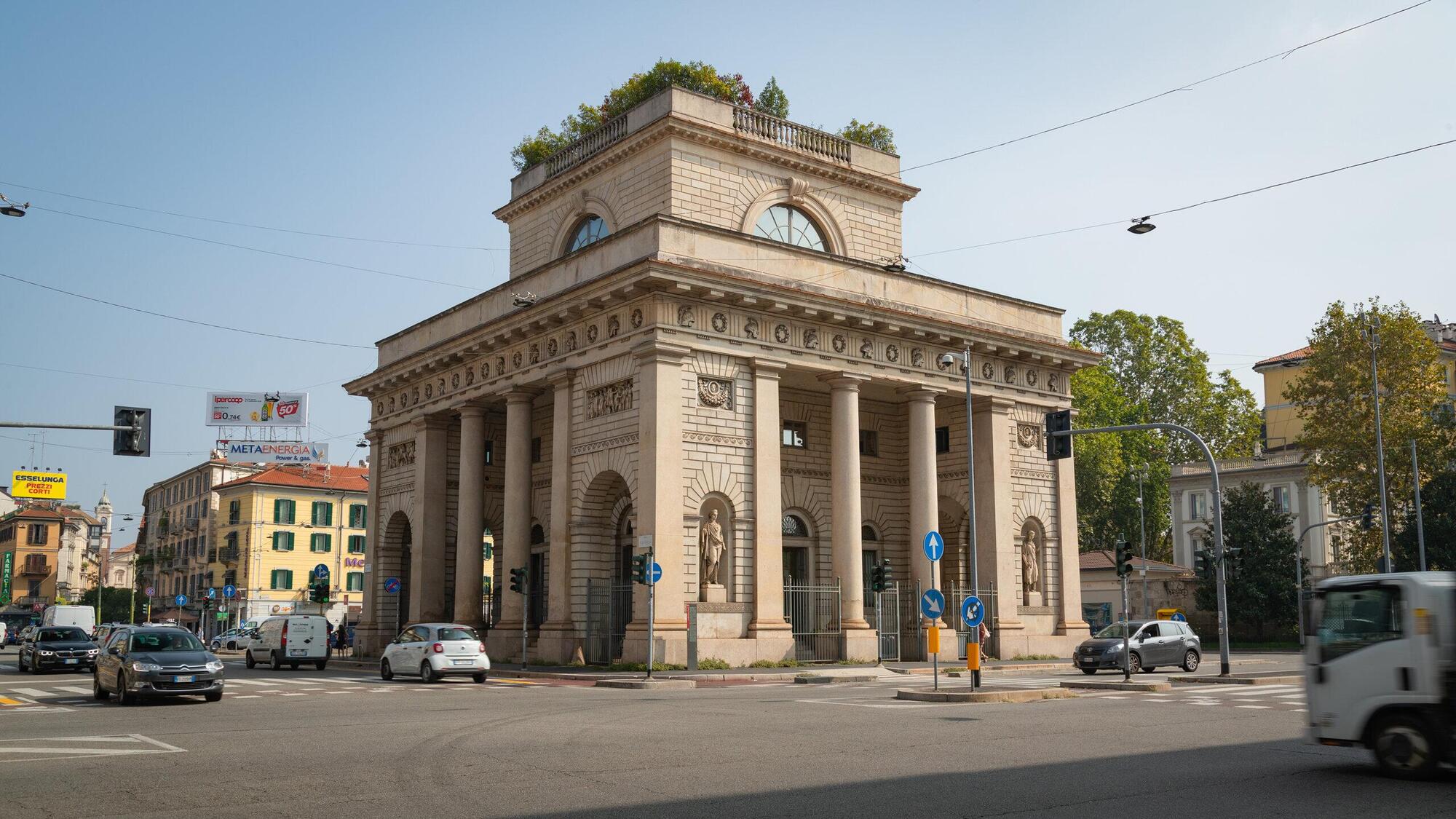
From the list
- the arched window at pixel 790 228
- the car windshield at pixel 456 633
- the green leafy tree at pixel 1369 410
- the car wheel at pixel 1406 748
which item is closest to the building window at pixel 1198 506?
the green leafy tree at pixel 1369 410

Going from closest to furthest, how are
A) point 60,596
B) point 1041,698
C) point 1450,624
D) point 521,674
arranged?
point 1450,624, point 1041,698, point 521,674, point 60,596

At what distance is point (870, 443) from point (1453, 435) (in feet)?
104

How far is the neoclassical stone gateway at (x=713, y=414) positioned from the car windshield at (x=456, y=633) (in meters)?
4.14

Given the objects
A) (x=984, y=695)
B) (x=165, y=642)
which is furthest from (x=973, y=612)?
(x=165, y=642)

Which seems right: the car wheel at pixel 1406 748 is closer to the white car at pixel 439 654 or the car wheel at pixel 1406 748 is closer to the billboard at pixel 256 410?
the white car at pixel 439 654

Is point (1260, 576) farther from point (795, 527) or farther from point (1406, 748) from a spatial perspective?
point (1406, 748)

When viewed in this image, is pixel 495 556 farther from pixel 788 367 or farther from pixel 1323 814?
pixel 1323 814

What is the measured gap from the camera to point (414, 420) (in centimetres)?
4228

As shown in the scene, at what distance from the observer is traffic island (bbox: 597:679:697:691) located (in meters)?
25.9

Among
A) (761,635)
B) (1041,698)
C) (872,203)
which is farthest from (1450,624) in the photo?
(872,203)

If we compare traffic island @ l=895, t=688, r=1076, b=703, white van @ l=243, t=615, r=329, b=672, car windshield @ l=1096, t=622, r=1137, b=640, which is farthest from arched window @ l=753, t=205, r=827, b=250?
traffic island @ l=895, t=688, r=1076, b=703

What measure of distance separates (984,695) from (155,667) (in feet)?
47.1

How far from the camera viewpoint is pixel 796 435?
3678 cm

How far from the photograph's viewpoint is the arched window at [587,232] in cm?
3919
